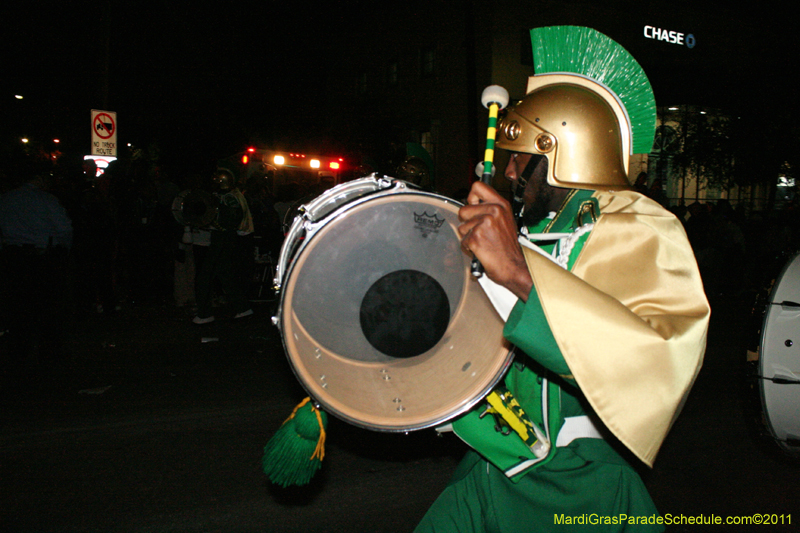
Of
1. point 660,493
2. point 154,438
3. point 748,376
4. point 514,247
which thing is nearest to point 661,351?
point 514,247

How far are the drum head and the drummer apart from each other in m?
1.69

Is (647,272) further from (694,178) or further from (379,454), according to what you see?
(694,178)

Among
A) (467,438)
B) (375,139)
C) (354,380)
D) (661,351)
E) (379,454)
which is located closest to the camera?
(661,351)

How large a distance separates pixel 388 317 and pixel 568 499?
2.37 feet

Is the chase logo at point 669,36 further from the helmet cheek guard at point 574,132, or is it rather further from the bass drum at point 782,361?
the helmet cheek guard at point 574,132

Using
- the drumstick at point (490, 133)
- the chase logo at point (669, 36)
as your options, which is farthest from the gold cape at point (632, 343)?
the chase logo at point (669, 36)

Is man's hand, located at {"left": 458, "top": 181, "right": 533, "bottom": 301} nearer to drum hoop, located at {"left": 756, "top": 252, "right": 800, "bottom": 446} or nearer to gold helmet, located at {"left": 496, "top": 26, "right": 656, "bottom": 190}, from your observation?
gold helmet, located at {"left": 496, "top": 26, "right": 656, "bottom": 190}

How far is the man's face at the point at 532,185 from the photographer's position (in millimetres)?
1782

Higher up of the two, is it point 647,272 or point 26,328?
point 647,272

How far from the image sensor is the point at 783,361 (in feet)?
9.27

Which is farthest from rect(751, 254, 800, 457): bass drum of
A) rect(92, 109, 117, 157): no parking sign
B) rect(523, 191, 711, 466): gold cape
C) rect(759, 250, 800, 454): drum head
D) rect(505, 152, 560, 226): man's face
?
rect(92, 109, 117, 157): no parking sign

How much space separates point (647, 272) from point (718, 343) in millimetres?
7578

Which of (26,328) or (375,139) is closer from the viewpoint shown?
(26,328)

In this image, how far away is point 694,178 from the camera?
19.7 meters
